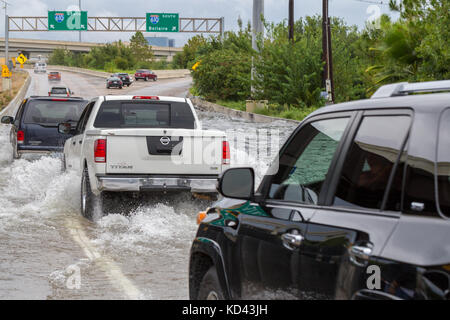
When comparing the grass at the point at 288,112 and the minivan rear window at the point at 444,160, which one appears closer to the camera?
the minivan rear window at the point at 444,160

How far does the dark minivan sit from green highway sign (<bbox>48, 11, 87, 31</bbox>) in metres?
66.9

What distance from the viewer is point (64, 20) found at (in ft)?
271

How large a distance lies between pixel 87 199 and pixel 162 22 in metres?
75.4

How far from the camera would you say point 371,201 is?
3.06m

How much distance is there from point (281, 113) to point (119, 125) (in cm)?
2624

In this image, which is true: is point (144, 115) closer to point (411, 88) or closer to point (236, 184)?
point (236, 184)

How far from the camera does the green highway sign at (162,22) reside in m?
83.9

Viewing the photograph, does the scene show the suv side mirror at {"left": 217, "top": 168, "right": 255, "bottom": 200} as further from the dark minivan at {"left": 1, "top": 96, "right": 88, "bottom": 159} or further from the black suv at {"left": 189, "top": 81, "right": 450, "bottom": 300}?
the dark minivan at {"left": 1, "top": 96, "right": 88, "bottom": 159}

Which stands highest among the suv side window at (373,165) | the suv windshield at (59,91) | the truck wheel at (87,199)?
the suv windshield at (59,91)

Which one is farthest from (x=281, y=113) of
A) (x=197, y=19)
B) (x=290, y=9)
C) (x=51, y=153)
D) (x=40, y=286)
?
(x=197, y=19)

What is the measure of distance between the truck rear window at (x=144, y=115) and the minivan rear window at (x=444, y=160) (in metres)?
9.07

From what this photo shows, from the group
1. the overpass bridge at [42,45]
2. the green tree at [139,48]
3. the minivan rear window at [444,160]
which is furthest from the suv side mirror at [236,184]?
the overpass bridge at [42,45]

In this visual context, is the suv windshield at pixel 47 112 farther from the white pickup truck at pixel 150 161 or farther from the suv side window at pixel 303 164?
the suv side window at pixel 303 164

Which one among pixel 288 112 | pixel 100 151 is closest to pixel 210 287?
pixel 100 151
